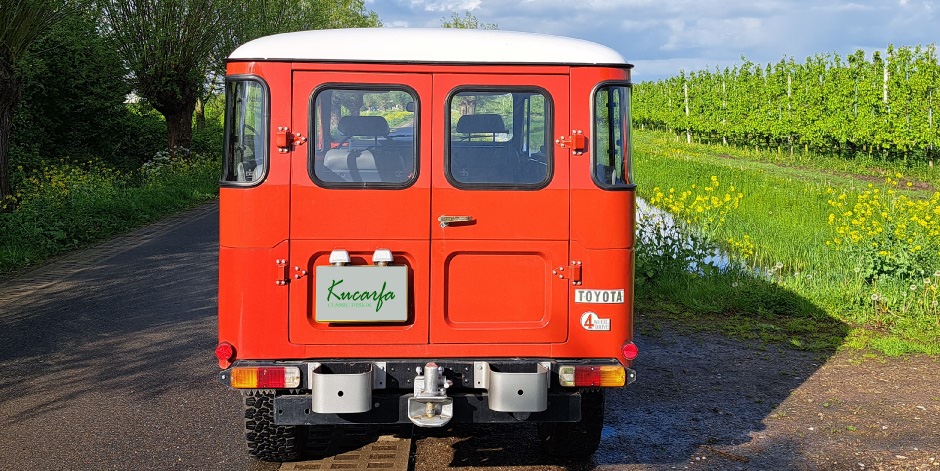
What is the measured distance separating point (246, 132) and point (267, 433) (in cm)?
165

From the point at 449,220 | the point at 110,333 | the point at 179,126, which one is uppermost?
the point at 179,126

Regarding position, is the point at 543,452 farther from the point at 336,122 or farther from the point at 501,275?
the point at 336,122

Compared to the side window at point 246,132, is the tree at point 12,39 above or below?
above

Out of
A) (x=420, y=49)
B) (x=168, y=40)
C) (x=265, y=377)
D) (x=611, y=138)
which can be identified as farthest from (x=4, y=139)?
(x=611, y=138)

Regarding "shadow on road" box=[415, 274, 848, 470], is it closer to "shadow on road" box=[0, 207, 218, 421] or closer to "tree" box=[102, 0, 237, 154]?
"shadow on road" box=[0, 207, 218, 421]

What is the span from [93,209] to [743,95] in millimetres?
31818

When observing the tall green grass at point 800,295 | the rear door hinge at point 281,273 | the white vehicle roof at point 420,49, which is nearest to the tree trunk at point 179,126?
the tall green grass at point 800,295

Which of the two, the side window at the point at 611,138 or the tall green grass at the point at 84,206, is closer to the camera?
the side window at the point at 611,138

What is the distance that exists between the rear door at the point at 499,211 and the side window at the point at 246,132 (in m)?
0.87

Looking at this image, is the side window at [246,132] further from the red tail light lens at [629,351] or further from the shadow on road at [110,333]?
the shadow on road at [110,333]

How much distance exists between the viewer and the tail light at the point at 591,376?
5.02 metres

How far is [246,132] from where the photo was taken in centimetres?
→ 499

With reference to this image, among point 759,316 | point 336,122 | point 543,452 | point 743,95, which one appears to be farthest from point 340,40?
point 743,95

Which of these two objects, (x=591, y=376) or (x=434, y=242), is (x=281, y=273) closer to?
(x=434, y=242)
